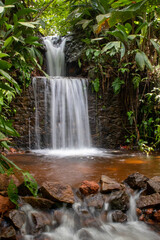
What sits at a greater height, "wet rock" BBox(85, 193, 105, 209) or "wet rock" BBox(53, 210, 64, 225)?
"wet rock" BBox(85, 193, 105, 209)


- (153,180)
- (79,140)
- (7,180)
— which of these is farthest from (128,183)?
(79,140)

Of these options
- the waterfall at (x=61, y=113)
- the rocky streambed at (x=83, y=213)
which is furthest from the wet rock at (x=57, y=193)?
the waterfall at (x=61, y=113)

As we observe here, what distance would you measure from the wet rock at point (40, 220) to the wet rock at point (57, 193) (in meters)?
0.17

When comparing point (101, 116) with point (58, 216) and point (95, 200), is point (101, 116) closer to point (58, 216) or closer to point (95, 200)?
point (95, 200)

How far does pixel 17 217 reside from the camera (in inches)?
66.6

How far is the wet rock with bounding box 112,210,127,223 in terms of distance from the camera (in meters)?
1.97

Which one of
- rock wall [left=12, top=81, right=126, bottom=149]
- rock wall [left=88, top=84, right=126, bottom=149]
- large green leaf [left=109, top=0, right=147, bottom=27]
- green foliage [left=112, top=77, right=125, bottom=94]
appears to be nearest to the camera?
large green leaf [left=109, top=0, right=147, bottom=27]

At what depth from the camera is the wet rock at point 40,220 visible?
5.74 feet

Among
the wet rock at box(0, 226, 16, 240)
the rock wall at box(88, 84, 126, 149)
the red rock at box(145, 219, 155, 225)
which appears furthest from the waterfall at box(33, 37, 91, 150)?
the wet rock at box(0, 226, 16, 240)

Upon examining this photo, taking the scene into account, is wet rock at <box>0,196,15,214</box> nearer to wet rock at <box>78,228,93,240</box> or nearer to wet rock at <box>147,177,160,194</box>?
wet rock at <box>78,228,93,240</box>

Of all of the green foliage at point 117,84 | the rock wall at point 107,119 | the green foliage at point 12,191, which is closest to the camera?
the green foliage at point 12,191

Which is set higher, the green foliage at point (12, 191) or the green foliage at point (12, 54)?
the green foliage at point (12, 54)

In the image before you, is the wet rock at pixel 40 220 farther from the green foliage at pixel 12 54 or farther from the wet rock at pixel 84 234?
the wet rock at pixel 84 234

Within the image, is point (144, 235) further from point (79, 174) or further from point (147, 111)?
point (147, 111)
